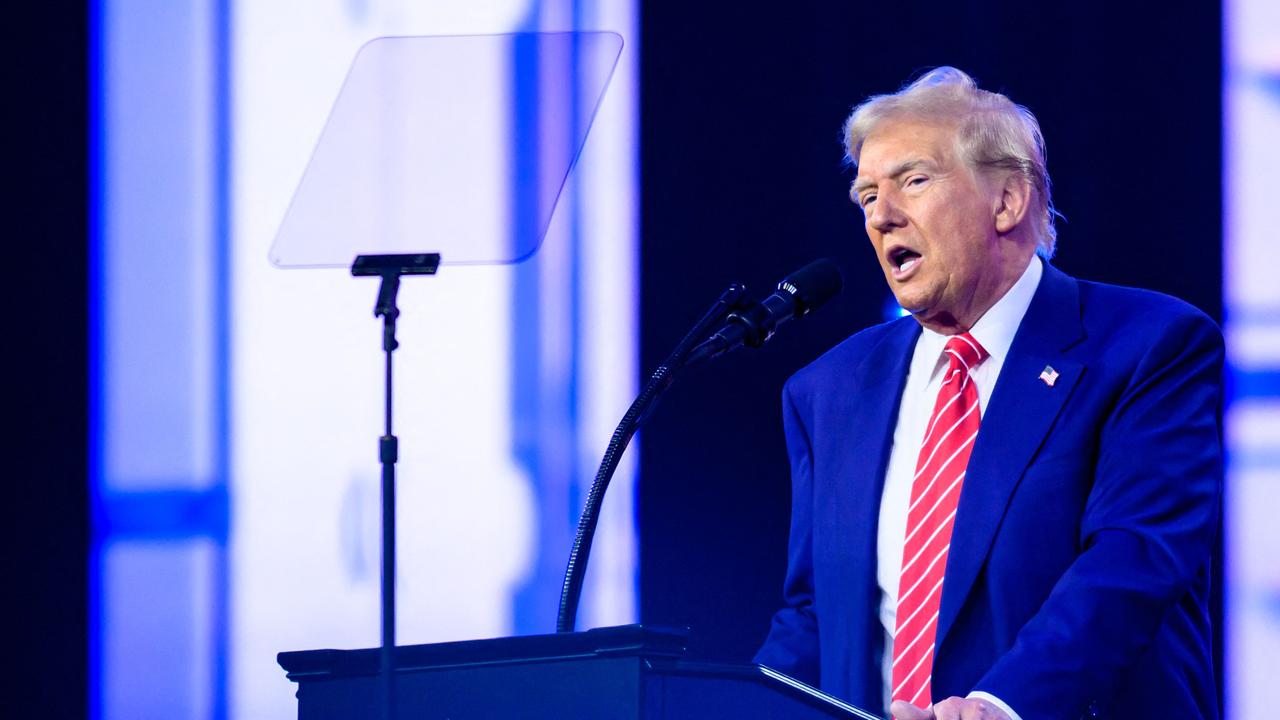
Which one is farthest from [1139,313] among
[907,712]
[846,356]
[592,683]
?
[592,683]

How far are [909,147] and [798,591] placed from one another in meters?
0.70

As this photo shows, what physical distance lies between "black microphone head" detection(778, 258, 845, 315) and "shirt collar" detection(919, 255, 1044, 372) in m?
0.35

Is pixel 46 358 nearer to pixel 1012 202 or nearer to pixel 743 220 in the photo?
pixel 743 220

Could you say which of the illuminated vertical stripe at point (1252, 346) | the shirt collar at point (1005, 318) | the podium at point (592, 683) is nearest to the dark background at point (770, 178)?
the illuminated vertical stripe at point (1252, 346)

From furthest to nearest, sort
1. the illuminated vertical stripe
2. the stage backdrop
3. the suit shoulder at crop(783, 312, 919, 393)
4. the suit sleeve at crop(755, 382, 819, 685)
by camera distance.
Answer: the stage backdrop → the illuminated vertical stripe → the suit shoulder at crop(783, 312, 919, 393) → the suit sleeve at crop(755, 382, 819, 685)

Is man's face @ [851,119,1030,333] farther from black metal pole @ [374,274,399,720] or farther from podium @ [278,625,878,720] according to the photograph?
podium @ [278,625,878,720]

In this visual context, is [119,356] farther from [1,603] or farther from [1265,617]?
[1265,617]

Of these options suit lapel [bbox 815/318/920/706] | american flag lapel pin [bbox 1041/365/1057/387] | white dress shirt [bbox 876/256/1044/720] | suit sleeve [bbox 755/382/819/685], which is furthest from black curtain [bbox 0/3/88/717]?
american flag lapel pin [bbox 1041/365/1057/387]

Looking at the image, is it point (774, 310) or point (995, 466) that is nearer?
point (774, 310)

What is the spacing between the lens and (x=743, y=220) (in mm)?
3029

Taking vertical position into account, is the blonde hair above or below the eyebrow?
above

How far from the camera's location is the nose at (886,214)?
7.30ft

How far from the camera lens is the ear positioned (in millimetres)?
2246

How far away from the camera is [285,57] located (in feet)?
10.6
